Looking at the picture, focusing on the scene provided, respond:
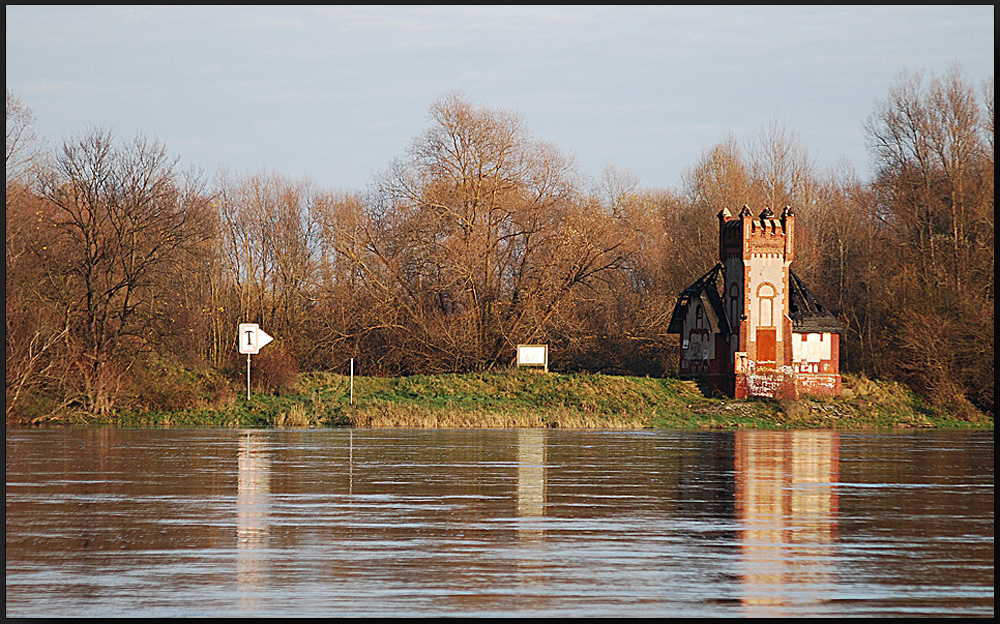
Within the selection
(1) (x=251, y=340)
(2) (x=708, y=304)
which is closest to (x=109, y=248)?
(1) (x=251, y=340)

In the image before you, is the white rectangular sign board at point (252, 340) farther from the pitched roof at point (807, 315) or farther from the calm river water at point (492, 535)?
the pitched roof at point (807, 315)

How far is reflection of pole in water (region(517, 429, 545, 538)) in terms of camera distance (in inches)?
601

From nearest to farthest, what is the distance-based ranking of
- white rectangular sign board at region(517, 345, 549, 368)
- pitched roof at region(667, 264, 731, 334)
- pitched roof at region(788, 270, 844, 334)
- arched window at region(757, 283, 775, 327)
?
arched window at region(757, 283, 775, 327)
pitched roof at region(788, 270, 844, 334)
pitched roof at region(667, 264, 731, 334)
white rectangular sign board at region(517, 345, 549, 368)

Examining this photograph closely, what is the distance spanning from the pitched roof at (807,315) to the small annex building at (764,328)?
46mm

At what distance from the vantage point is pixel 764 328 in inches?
1892

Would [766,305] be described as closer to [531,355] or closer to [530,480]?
[531,355]

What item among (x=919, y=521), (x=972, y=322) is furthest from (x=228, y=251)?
(x=919, y=521)

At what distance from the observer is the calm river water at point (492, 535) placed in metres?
9.94

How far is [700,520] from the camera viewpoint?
49.0ft

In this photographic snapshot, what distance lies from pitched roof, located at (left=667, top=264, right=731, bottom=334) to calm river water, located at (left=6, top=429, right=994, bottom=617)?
24117 mm

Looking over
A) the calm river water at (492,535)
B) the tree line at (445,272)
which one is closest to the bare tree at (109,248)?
the tree line at (445,272)

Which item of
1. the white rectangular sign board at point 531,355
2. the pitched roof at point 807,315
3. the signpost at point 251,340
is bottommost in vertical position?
the white rectangular sign board at point 531,355

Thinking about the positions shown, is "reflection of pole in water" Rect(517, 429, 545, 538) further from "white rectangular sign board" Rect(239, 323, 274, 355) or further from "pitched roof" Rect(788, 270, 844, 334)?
"pitched roof" Rect(788, 270, 844, 334)

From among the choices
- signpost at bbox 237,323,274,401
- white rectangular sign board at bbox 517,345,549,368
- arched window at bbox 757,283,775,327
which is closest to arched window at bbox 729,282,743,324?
arched window at bbox 757,283,775,327
